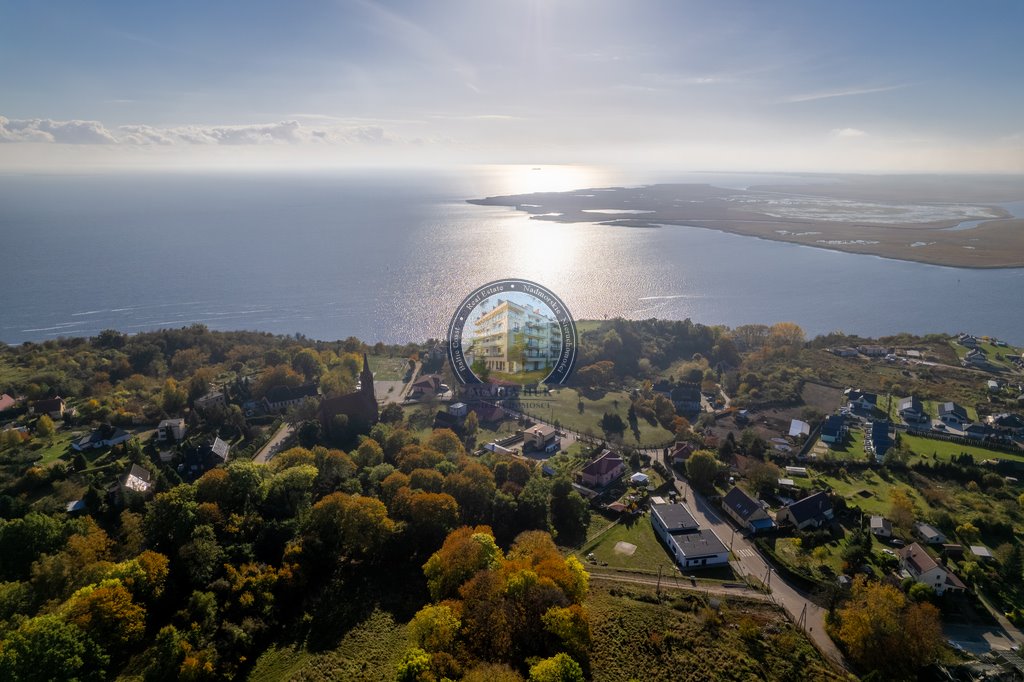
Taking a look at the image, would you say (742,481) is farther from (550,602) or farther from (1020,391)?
(1020,391)

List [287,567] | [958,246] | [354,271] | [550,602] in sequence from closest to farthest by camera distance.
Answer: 1. [550,602]
2. [287,567]
3. [354,271]
4. [958,246]

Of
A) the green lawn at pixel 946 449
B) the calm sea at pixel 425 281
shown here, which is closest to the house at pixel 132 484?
the calm sea at pixel 425 281

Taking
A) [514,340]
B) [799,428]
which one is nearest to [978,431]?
[799,428]

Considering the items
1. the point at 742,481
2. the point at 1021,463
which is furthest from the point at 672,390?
the point at 1021,463

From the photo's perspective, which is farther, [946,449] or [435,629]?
[946,449]

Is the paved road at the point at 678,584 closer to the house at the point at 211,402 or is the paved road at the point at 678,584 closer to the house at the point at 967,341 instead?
the house at the point at 211,402

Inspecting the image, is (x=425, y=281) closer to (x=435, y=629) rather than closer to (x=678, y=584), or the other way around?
(x=678, y=584)

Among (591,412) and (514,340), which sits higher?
(514,340)
